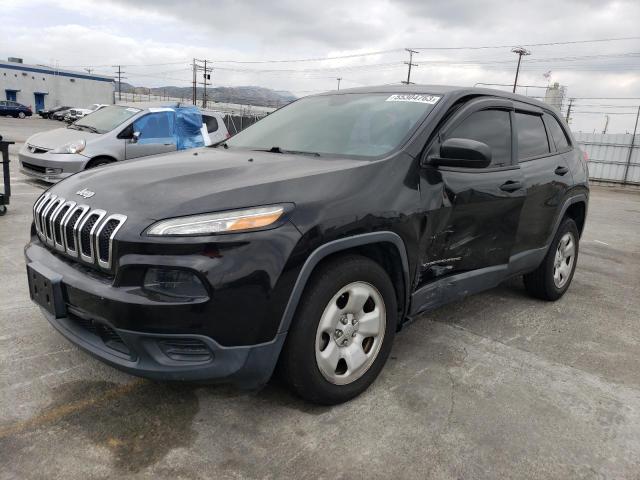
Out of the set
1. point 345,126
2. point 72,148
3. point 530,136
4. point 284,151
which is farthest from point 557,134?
point 72,148

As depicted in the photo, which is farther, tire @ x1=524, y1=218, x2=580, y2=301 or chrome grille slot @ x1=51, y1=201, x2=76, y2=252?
tire @ x1=524, y1=218, x2=580, y2=301

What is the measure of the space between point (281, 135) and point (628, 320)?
10.9ft

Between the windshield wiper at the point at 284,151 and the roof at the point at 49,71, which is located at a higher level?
the roof at the point at 49,71

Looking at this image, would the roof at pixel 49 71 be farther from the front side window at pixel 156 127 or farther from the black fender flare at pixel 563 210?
the black fender flare at pixel 563 210

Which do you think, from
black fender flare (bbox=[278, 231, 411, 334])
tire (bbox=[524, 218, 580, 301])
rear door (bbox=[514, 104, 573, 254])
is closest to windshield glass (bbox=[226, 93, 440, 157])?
black fender flare (bbox=[278, 231, 411, 334])

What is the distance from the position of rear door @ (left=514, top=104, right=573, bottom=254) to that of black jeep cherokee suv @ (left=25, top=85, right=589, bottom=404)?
20cm

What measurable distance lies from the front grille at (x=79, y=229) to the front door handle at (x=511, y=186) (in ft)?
8.31

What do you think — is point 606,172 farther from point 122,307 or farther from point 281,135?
point 122,307

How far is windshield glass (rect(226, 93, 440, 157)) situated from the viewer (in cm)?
311

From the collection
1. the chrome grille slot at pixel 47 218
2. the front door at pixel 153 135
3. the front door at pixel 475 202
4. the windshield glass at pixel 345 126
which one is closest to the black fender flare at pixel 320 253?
the front door at pixel 475 202

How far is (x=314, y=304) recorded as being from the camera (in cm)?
239

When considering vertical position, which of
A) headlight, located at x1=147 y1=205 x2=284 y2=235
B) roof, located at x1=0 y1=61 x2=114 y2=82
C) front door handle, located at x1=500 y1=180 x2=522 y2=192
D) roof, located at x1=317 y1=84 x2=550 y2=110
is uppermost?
roof, located at x1=0 y1=61 x2=114 y2=82

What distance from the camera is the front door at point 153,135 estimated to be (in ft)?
29.3

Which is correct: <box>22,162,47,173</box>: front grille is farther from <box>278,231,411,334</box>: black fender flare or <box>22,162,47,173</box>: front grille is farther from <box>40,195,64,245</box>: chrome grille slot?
<box>278,231,411,334</box>: black fender flare
